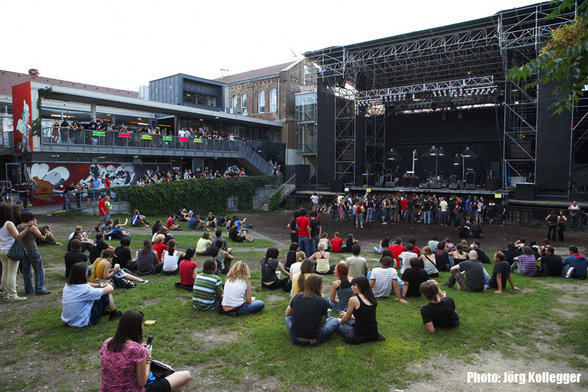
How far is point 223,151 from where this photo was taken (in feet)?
96.4

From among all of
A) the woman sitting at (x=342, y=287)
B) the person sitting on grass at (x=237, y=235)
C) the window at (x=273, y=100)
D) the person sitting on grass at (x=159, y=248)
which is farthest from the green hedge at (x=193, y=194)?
the woman sitting at (x=342, y=287)

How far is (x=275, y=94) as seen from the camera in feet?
129

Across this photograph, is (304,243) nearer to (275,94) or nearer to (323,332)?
(323,332)

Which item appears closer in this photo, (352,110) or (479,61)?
(479,61)

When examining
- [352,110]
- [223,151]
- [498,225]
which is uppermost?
[352,110]

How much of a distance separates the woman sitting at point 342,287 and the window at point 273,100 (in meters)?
34.5

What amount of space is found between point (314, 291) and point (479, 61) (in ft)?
84.3

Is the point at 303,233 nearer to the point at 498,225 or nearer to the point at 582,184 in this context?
the point at 498,225

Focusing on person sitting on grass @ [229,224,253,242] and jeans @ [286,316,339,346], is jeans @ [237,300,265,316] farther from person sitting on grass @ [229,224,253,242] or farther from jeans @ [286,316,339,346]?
person sitting on grass @ [229,224,253,242]

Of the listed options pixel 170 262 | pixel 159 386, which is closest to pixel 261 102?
pixel 170 262

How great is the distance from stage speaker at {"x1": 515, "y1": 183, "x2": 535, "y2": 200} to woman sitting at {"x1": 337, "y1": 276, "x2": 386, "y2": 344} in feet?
64.1

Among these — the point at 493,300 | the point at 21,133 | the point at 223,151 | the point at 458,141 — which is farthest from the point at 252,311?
the point at 458,141

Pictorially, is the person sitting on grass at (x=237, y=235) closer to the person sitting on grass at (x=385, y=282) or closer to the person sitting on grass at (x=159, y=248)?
the person sitting on grass at (x=159, y=248)

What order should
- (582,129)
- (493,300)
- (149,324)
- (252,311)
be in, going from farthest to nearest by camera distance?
(582,129), (493,300), (252,311), (149,324)
